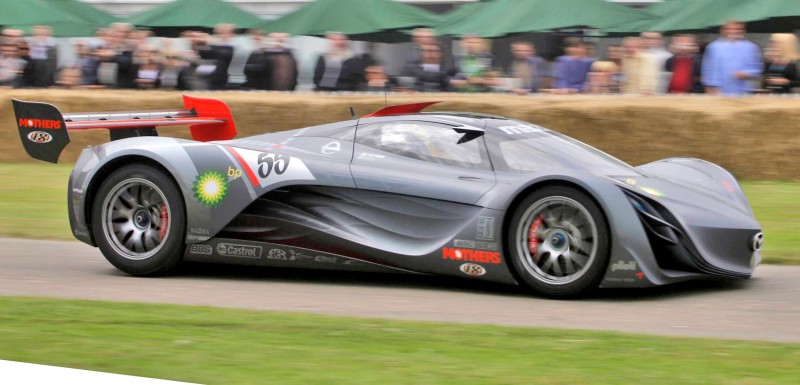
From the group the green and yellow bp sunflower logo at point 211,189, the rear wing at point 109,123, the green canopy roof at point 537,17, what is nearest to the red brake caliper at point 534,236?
the green and yellow bp sunflower logo at point 211,189

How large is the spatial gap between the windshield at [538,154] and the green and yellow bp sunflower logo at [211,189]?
5.83ft

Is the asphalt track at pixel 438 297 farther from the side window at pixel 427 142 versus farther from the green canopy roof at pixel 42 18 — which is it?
Answer: the green canopy roof at pixel 42 18

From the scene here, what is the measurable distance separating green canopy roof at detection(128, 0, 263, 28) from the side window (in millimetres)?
11537

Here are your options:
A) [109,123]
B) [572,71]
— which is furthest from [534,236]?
[572,71]

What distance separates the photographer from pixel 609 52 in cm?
1536

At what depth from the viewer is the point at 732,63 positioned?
13789 mm

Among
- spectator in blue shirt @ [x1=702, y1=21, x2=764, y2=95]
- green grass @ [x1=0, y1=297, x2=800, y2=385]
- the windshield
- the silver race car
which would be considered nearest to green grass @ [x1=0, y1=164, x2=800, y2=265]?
the silver race car

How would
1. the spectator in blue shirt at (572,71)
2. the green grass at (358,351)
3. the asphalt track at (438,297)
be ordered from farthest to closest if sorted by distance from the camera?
the spectator in blue shirt at (572,71)
the asphalt track at (438,297)
the green grass at (358,351)

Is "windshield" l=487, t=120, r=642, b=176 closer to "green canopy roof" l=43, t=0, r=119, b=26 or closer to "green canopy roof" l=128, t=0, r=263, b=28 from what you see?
"green canopy roof" l=128, t=0, r=263, b=28

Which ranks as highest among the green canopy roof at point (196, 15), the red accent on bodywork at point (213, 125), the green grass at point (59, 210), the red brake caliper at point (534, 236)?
the green canopy roof at point (196, 15)

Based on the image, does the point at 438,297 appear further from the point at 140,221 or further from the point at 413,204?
the point at 140,221

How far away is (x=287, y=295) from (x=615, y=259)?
1.99 meters

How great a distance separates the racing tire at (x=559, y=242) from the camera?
7.18 metres

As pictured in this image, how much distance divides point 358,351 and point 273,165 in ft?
8.94
